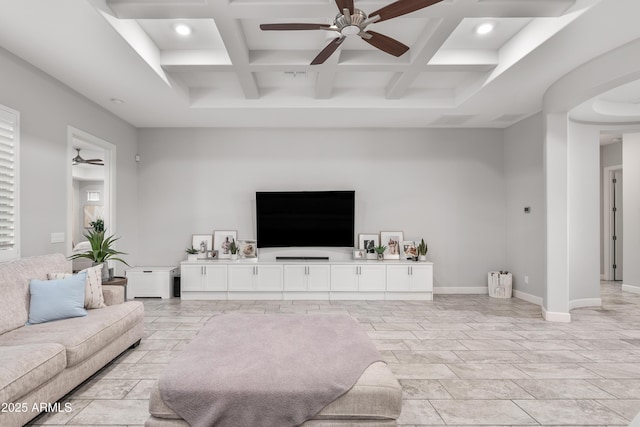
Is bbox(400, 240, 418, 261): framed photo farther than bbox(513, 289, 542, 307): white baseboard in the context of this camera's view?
Yes

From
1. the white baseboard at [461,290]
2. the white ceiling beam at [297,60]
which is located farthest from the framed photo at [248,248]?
the white baseboard at [461,290]

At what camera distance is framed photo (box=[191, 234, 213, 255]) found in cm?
595

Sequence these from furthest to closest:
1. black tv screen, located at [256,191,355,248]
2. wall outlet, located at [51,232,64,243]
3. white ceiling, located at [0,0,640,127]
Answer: black tv screen, located at [256,191,355,248], wall outlet, located at [51,232,64,243], white ceiling, located at [0,0,640,127]

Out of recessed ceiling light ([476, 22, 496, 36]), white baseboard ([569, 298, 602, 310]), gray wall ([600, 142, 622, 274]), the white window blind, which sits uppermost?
recessed ceiling light ([476, 22, 496, 36])

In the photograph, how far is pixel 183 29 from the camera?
3.43 meters

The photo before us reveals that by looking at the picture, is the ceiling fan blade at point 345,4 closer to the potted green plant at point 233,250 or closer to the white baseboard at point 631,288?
the potted green plant at point 233,250

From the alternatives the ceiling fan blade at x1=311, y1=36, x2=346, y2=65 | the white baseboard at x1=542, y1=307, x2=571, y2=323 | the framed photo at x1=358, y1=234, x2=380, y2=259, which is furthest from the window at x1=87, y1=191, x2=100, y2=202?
the white baseboard at x1=542, y1=307, x2=571, y2=323

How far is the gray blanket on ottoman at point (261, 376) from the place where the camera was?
1.75 m

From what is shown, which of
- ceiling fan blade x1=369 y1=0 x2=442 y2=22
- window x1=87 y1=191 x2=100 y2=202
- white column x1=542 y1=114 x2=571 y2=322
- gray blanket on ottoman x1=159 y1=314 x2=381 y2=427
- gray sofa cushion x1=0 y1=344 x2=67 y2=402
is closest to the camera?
gray blanket on ottoman x1=159 y1=314 x2=381 y2=427

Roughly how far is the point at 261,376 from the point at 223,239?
4354 mm

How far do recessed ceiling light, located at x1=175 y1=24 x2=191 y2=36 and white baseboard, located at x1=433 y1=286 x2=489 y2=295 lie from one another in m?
5.24

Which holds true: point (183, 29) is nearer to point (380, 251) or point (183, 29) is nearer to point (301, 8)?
point (301, 8)

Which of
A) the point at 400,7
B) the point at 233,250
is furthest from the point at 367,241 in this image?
the point at 400,7

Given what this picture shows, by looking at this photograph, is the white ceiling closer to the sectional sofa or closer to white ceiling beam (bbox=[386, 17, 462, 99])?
white ceiling beam (bbox=[386, 17, 462, 99])
